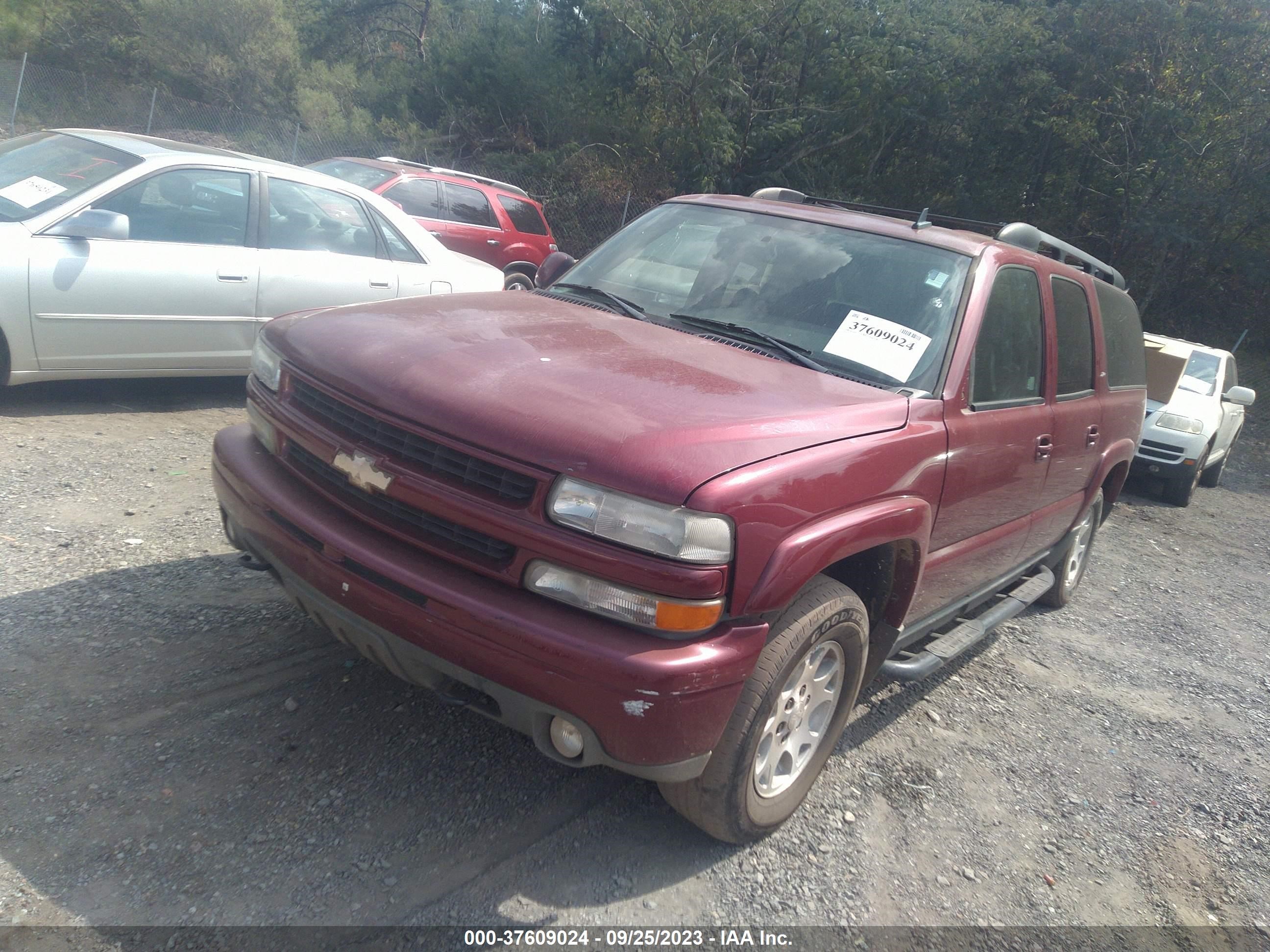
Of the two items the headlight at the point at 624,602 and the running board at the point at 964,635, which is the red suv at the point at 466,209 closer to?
the running board at the point at 964,635

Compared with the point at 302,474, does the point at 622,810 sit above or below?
below

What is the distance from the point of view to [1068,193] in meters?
18.8

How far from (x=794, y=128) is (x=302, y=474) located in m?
18.8

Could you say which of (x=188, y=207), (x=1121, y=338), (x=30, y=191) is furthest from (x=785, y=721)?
(x=30, y=191)

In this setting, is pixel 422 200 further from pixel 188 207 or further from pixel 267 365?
pixel 267 365

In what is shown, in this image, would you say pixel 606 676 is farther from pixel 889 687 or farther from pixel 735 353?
→ pixel 889 687

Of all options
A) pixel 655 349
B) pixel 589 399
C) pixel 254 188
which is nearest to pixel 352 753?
pixel 589 399

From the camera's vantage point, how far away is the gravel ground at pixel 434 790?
2.52 meters

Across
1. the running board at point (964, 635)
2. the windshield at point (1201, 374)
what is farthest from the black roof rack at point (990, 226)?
the windshield at point (1201, 374)

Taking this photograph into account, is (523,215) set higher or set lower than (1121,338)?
lower

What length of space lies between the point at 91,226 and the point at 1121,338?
5.78 meters

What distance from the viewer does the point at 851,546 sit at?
271 cm

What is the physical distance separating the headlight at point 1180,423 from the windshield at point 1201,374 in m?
0.65

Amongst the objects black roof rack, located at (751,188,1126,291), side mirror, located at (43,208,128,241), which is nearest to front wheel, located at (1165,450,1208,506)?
black roof rack, located at (751,188,1126,291)
